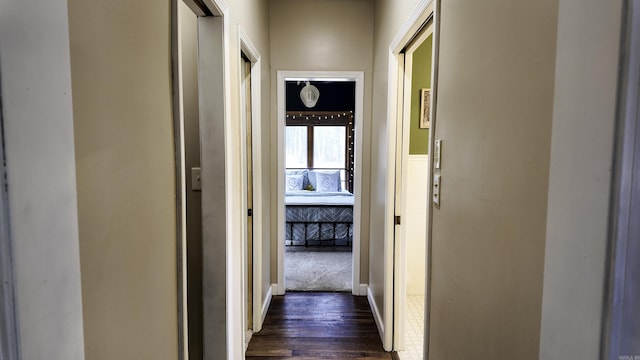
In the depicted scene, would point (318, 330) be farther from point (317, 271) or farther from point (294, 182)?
point (294, 182)

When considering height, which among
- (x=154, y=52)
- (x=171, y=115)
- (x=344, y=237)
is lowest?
(x=344, y=237)

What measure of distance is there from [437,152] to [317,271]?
9.51ft

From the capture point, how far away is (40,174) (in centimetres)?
47

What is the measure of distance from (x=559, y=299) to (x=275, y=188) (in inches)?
105

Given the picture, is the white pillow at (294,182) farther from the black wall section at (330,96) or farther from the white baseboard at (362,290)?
the white baseboard at (362,290)

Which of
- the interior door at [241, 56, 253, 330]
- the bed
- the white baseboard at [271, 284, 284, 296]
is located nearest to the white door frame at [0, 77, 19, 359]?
the interior door at [241, 56, 253, 330]

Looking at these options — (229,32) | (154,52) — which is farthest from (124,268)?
(229,32)

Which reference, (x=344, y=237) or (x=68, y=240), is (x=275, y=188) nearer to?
(x=344, y=237)

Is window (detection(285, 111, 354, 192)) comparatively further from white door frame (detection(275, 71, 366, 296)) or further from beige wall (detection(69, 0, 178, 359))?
beige wall (detection(69, 0, 178, 359))

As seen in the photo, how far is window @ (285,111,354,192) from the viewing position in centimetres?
671

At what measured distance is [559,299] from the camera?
59 cm

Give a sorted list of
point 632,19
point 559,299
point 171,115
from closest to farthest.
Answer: point 632,19, point 559,299, point 171,115

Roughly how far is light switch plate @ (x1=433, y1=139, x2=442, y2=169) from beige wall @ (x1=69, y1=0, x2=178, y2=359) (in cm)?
101

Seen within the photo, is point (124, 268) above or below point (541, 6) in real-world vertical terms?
below
